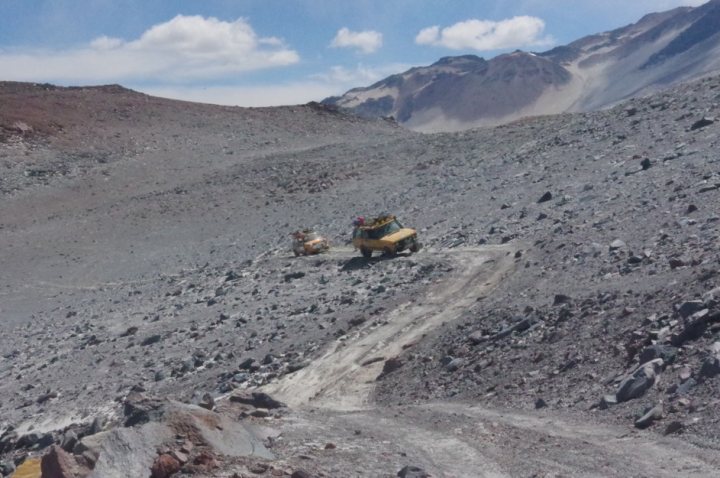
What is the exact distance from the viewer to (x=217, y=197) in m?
45.0

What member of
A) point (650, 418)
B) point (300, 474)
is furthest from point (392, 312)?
point (300, 474)

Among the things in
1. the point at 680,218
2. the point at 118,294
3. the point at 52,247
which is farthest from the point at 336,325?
the point at 52,247

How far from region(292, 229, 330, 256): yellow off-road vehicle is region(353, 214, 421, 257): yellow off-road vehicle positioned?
3.03m

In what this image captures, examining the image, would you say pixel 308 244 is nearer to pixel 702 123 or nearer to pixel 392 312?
pixel 392 312

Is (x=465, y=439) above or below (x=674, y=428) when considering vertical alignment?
below

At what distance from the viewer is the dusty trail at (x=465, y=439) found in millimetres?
9562

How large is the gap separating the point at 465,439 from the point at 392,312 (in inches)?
347

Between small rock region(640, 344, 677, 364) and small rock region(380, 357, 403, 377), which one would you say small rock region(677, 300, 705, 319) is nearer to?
small rock region(640, 344, 677, 364)

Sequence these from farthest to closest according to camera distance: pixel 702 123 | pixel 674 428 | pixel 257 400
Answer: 1. pixel 702 123
2. pixel 257 400
3. pixel 674 428

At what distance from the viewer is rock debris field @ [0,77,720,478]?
10148mm

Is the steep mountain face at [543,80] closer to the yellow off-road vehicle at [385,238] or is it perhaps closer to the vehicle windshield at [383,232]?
the yellow off-road vehicle at [385,238]

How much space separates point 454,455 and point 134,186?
42.4 m

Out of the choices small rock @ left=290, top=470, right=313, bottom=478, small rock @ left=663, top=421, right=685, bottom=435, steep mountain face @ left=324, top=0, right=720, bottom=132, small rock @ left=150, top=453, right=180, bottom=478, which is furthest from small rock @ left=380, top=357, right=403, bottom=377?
steep mountain face @ left=324, top=0, right=720, bottom=132

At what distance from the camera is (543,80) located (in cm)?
16525
